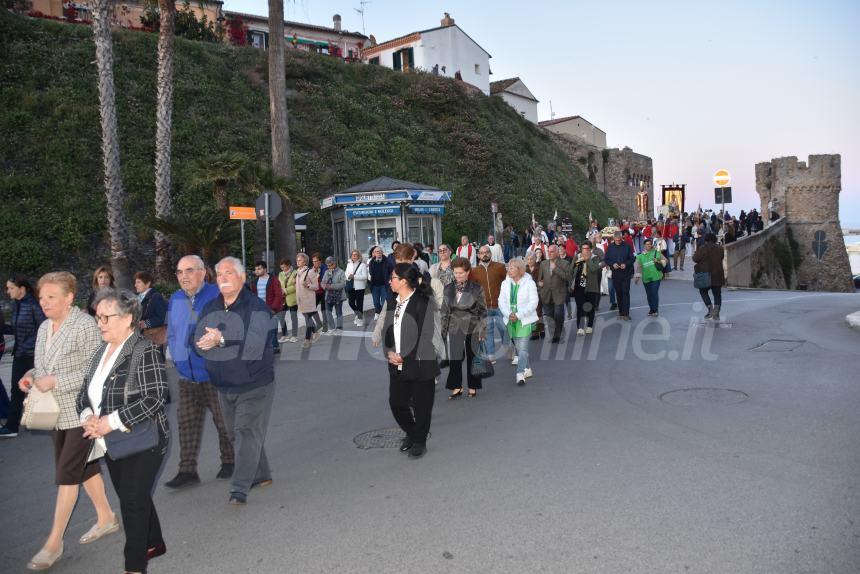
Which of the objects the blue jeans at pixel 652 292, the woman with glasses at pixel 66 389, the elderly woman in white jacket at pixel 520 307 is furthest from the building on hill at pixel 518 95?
the woman with glasses at pixel 66 389

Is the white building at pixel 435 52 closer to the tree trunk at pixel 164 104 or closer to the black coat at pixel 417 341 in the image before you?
the tree trunk at pixel 164 104

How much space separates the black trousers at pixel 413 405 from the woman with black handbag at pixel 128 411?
101 inches

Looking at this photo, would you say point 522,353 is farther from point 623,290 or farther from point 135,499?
point 623,290

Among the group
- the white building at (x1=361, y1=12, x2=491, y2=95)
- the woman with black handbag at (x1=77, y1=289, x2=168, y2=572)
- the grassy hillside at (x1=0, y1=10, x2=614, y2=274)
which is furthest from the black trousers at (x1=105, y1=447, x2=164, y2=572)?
the white building at (x1=361, y1=12, x2=491, y2=95)

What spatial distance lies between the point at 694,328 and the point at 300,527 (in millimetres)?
10128

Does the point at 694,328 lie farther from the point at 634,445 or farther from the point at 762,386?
the point at 634,445

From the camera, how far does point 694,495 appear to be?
4656 millimetres

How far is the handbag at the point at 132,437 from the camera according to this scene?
368 cm

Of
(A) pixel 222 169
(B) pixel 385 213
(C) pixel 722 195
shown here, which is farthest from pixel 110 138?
(C) pixel 722 195

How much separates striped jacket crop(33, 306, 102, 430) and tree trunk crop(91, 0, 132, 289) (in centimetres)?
1367

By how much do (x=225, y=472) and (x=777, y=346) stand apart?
341 inches

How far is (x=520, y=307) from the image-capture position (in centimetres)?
890

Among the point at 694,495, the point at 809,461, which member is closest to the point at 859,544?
the point at 694,495

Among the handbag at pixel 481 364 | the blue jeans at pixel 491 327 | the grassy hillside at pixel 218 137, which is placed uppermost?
the grassy hillside at pixel 218 137
